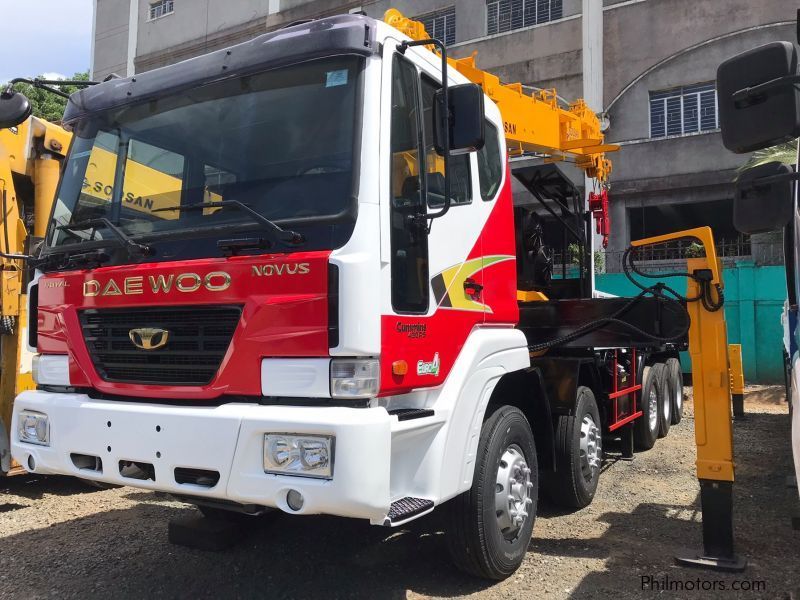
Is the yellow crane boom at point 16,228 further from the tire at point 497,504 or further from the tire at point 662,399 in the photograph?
the tire at point 662,399

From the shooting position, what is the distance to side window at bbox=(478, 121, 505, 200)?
3887 mm

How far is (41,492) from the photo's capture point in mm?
5703

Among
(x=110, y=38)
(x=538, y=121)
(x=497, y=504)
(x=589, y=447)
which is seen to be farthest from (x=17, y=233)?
(x=110, y=38)

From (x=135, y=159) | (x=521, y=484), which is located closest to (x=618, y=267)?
(x=521, y=484)

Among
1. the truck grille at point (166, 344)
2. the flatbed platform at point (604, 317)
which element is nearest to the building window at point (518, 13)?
the flatbed platform at point (604, 317)

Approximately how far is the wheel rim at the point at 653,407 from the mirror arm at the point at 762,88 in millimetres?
A: 5542

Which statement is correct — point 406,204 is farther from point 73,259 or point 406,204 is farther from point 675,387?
point 675,387

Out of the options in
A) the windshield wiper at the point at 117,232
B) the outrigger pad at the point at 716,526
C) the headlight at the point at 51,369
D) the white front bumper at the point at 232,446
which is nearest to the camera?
the white front bumper at the point at 232,446

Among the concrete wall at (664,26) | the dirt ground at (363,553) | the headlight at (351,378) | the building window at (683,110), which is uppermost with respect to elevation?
the concrete wall at (664,26)

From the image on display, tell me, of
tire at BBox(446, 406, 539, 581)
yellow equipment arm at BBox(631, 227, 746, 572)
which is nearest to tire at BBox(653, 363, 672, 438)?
yellow equipment arm at BBox(631, 227, 746, 572)

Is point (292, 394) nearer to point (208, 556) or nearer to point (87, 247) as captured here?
point (87, 247)

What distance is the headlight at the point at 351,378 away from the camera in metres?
2.71

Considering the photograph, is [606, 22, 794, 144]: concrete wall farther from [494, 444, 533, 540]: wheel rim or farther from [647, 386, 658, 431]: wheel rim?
[494, 444, 533, 540]: wheel rim

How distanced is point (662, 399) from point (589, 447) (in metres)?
3.41
